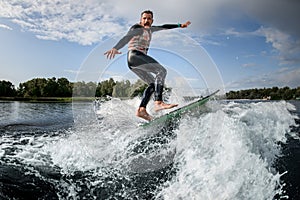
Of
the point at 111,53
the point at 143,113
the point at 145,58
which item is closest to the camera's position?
the point at 111,53

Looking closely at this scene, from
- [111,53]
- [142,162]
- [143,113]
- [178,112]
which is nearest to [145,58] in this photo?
[111,53]

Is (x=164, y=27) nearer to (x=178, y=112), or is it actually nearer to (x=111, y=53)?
(x=111, y=53)

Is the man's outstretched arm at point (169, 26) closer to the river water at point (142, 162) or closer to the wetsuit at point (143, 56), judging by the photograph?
the wetsuit at point (143, 56)

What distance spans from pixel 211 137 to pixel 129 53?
2361 millimetres

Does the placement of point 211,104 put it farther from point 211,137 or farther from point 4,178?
point 4,178

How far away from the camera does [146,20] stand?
4797 millimetres

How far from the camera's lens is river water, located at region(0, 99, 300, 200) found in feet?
12.9

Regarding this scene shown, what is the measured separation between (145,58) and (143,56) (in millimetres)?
55

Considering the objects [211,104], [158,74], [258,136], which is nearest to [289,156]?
[258,136]

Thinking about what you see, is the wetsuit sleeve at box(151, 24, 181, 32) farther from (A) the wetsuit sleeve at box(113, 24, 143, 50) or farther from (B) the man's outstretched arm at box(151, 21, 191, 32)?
(A) the wetsuit sleeve at box(113, 24, 143, 50)

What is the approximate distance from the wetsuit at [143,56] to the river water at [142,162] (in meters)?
0.99

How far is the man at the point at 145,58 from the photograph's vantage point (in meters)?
4.76

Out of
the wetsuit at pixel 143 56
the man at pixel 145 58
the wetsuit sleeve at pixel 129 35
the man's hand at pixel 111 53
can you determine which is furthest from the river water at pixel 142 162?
the wetsuit sleeve at pixel 129 35

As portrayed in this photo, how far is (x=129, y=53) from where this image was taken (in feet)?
16.2
